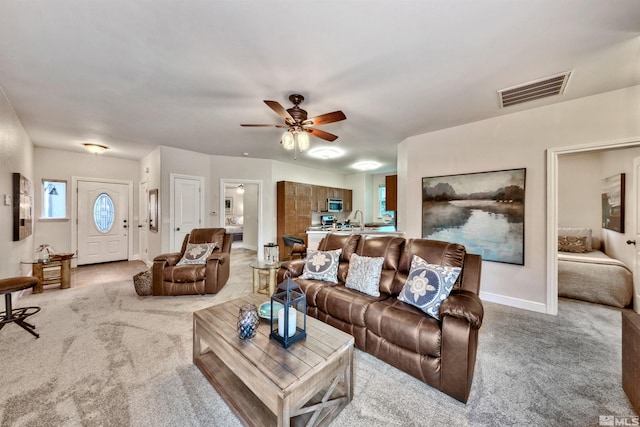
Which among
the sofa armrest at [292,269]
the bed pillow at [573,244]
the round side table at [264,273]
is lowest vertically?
the round side table at [264,273]

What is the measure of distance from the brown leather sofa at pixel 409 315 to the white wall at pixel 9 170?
3.51 m

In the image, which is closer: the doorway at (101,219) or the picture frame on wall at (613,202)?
the picture frame on wall at (613,202)

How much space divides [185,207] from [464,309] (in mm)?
5420

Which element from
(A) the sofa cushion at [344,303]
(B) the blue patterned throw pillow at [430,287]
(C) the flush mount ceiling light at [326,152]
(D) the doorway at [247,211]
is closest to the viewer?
(B) the blue patterned throw pillow at [430,287]

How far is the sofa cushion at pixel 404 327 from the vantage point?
5.60 ft

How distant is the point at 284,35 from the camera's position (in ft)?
5.99

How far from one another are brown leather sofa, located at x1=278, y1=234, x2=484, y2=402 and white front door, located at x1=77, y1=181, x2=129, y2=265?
18.0ft

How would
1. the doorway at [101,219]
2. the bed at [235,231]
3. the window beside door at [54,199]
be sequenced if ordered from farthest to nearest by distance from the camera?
the bed at [235,231]
the doorway at [101,219]
the window beside door at [54,199]

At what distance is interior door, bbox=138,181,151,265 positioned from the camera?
5.67 meters

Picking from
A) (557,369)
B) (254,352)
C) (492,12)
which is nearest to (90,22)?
(254,352)

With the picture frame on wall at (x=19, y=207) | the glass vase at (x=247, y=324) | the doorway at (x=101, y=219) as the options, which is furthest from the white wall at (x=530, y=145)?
the doorway at (x=101, y=219)

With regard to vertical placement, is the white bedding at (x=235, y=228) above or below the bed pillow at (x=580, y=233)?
below

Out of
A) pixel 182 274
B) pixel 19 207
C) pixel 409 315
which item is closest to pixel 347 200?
pixel 182 274

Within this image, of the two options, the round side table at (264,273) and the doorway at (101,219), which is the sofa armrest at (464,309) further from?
the doorway at (101,219)
